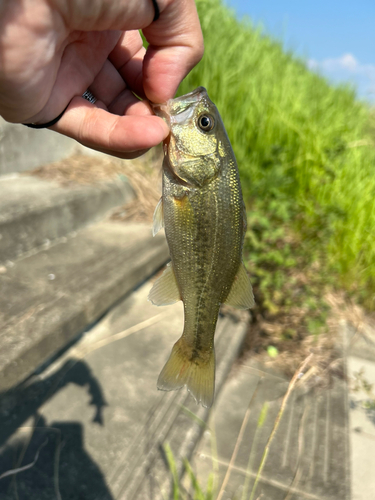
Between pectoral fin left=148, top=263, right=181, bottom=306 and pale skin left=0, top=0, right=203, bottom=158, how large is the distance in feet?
1.54

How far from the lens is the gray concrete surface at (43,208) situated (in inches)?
112

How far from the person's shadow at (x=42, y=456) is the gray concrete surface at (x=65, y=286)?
319 millimetres

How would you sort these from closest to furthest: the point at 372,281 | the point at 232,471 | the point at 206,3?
the point at 232,471
the point at 372,281
the point at 206,3

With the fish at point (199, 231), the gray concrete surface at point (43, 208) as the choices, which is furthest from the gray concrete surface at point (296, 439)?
the gray concrete surface at point (43, 208)

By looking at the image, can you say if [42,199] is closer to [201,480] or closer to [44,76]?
[44,76]

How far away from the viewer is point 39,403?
7.27ft

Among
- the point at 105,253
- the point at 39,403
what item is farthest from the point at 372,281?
the point at 39,403

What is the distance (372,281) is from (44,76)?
341cm

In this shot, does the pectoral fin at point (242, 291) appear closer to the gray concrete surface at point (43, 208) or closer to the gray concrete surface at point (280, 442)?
the gray concrete surface at point (280, 442)

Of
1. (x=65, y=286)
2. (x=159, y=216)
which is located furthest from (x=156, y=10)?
(x=65, y=286)

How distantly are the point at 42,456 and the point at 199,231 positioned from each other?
5.30 ft

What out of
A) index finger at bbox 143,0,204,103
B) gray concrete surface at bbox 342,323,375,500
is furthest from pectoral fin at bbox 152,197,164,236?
gray concrete surface at bbox 342,323,375,500

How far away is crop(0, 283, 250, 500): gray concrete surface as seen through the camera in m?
1.86

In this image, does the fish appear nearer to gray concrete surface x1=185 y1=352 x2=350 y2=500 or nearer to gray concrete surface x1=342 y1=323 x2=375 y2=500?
gray concrete surface x1=185 y1=352 x2=350 y2=500
